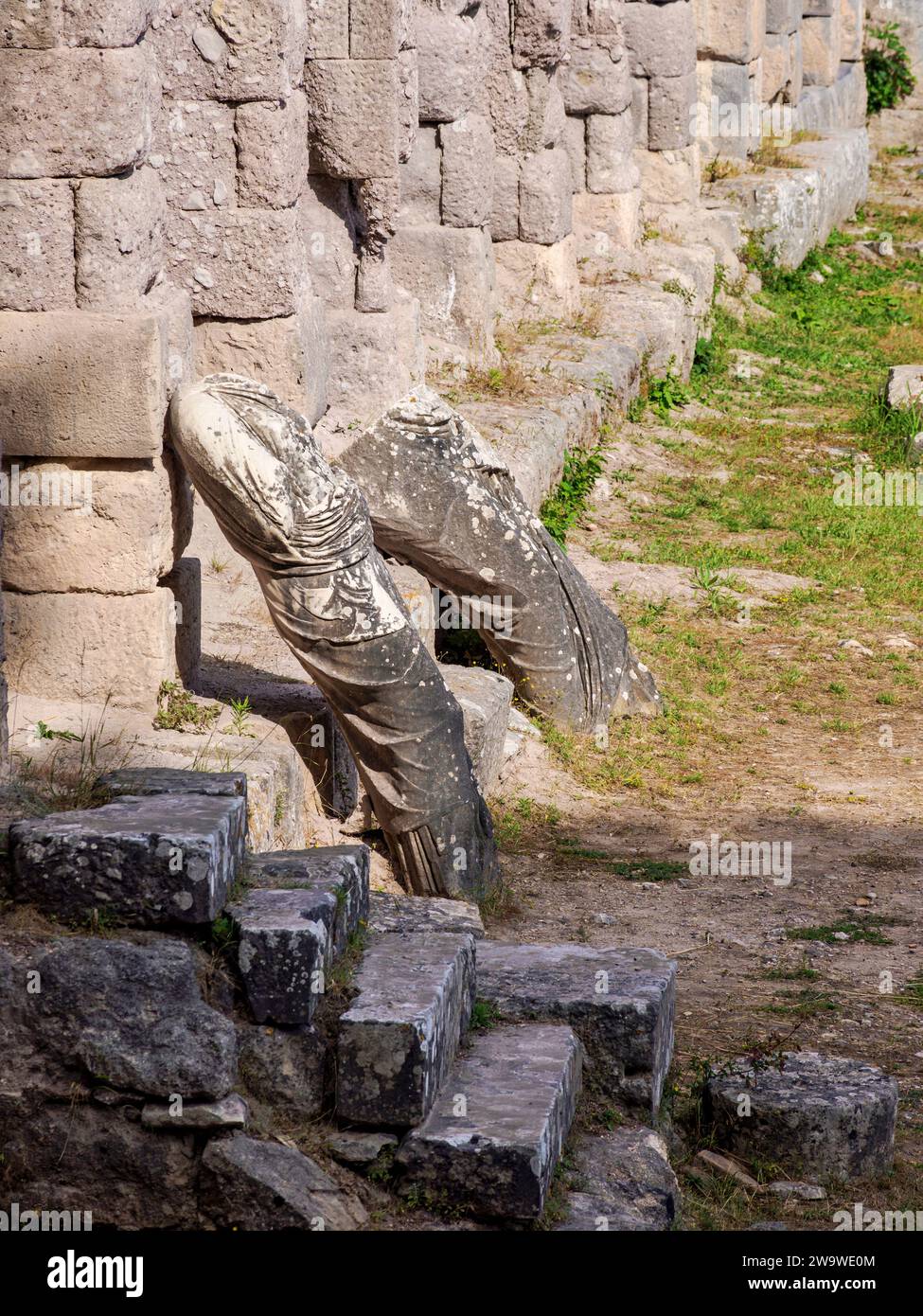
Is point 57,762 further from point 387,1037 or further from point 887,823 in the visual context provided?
point 887,823

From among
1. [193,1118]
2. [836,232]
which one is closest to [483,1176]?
[193,1118]

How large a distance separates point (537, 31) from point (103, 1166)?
887 cm

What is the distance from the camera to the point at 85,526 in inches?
213

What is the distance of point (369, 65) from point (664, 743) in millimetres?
3198

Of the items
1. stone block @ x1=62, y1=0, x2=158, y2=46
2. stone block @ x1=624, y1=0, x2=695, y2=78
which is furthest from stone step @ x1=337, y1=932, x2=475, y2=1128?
stone block @ x1=624, y1=0, x2=695, y2=78

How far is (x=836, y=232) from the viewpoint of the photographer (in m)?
17.6

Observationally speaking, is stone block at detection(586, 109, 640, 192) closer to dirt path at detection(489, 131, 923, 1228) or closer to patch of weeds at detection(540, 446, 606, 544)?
dirt path at detection(489, 131, 923, 1228)

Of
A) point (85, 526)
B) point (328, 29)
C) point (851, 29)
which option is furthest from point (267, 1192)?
point (851, 29)

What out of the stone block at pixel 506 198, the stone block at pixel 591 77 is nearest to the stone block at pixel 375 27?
the stone block at pixel 506 198

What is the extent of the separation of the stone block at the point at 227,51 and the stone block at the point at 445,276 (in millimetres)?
3607

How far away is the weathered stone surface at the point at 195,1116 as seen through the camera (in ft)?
11.8

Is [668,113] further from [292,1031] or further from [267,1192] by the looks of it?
[267,1192]

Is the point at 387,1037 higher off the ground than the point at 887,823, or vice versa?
the point at 387,1037

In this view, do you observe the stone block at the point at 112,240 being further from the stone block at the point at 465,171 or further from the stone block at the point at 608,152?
the stone block at the point at 608,152
